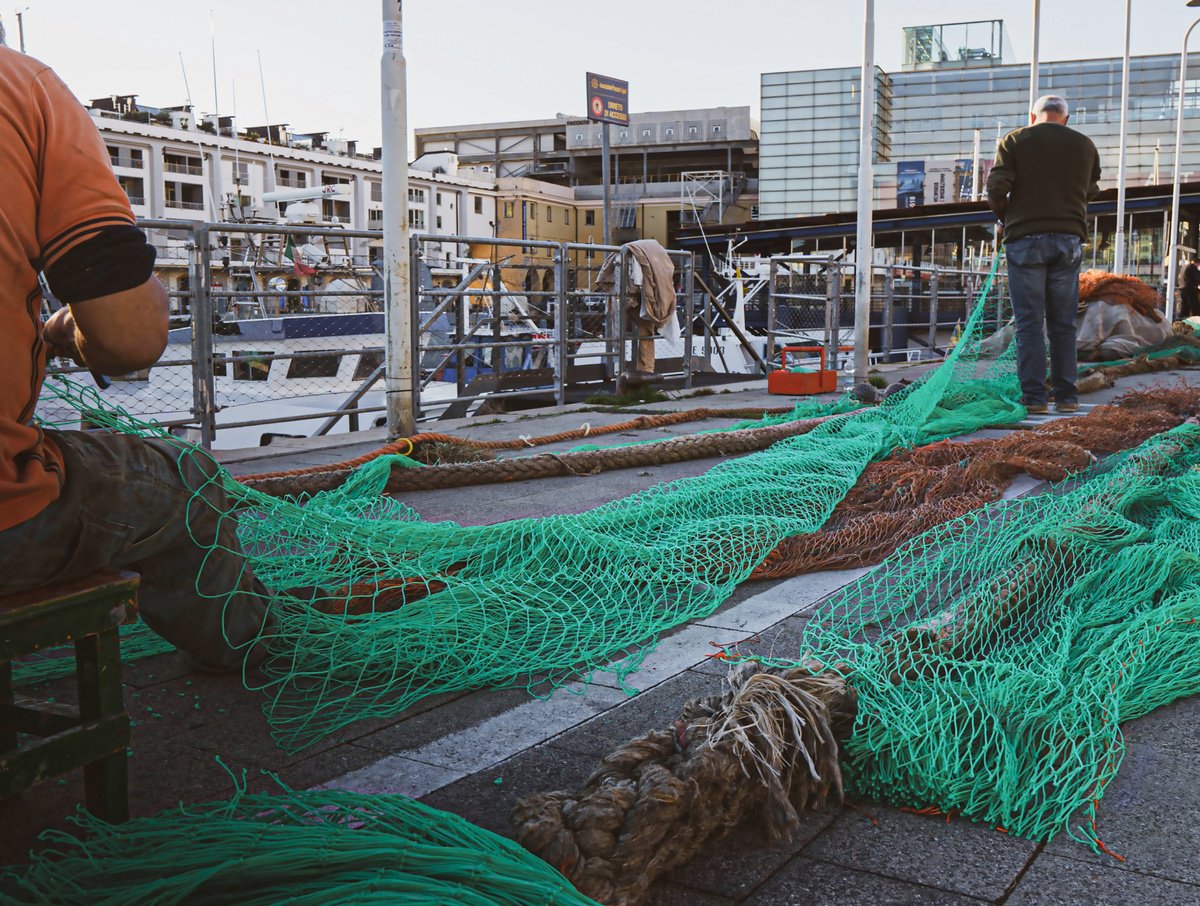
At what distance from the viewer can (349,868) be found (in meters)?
1.64

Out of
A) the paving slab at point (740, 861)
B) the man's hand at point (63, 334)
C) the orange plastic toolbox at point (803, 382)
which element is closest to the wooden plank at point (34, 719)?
the man's hand at point (63, 334)

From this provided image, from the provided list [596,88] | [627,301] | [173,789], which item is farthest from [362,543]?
→ [596,88]

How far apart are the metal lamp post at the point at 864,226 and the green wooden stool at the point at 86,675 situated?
10316 mm

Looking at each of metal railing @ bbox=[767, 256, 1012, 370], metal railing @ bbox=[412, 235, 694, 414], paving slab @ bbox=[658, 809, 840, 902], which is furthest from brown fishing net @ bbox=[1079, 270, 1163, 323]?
paving slab @ bbox=[658, 809, 840, 902]

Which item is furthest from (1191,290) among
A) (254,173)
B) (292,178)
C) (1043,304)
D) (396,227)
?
(292,178)

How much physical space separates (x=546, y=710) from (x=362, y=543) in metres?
0.91

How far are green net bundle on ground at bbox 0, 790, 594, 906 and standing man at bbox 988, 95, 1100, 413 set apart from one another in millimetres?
7393

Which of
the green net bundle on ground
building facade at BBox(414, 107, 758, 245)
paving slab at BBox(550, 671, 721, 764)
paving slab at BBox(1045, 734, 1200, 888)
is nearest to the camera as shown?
the green net bundle on ground

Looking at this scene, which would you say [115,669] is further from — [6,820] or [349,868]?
[349,868]

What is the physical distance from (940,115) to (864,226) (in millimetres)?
57548

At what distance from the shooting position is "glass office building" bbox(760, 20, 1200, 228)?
192 ft

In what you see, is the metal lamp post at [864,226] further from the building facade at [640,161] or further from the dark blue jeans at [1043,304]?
the building facade at [640,161]

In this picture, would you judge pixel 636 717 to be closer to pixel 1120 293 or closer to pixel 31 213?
pixel 31 213

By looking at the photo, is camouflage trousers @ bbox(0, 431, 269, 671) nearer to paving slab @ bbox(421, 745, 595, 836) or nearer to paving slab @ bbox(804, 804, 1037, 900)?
paving slab @ bbox(421, 745, 595, 836)
